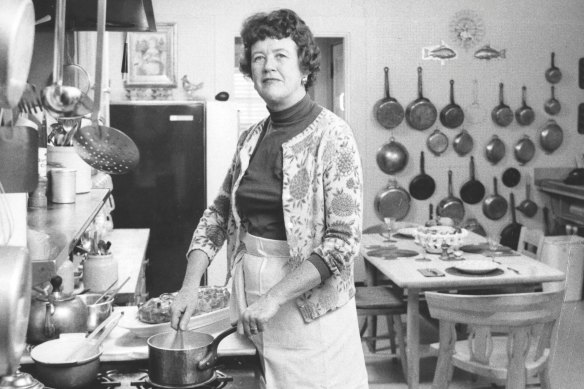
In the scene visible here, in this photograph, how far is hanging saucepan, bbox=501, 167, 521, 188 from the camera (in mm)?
6719

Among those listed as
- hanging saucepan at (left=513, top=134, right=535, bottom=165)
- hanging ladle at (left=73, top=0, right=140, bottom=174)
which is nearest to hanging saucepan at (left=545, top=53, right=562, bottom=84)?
hanging saucepan at (left=513, top=134, right=535, bottom=165)

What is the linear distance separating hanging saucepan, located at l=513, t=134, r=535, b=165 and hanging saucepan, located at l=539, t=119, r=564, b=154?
11cm

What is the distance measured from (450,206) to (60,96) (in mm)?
5902

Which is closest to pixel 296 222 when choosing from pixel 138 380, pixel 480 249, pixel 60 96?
pixel 138 380

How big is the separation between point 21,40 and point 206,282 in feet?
16.4

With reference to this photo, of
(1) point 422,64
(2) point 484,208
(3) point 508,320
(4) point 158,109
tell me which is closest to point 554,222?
(2) point 484,208

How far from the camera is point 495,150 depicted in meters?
6.64

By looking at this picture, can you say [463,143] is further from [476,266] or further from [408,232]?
[476,266]

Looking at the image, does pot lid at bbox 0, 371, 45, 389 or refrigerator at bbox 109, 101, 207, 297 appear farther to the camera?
refrigerator at bbox 109, 101, 207, 297

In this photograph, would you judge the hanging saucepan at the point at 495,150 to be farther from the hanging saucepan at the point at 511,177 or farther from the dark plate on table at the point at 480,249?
the dark plate on table at the point at 480,249

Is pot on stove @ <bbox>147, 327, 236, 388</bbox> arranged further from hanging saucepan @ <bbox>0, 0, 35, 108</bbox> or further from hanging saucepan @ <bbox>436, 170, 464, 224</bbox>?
→ hanging saucepan @ <bbox>436, 170, 464, 224</bbox>

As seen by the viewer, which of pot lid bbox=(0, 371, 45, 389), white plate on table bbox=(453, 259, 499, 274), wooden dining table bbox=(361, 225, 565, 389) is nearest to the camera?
pot lid bbox=(0, 371, 45, 389)

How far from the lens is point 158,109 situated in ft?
18.2

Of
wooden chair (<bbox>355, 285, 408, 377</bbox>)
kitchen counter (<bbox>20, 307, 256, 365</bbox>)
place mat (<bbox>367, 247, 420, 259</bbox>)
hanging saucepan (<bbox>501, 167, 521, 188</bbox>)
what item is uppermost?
hanging saucepan (<bbox>501, 167, 521, 188</bbox>)
